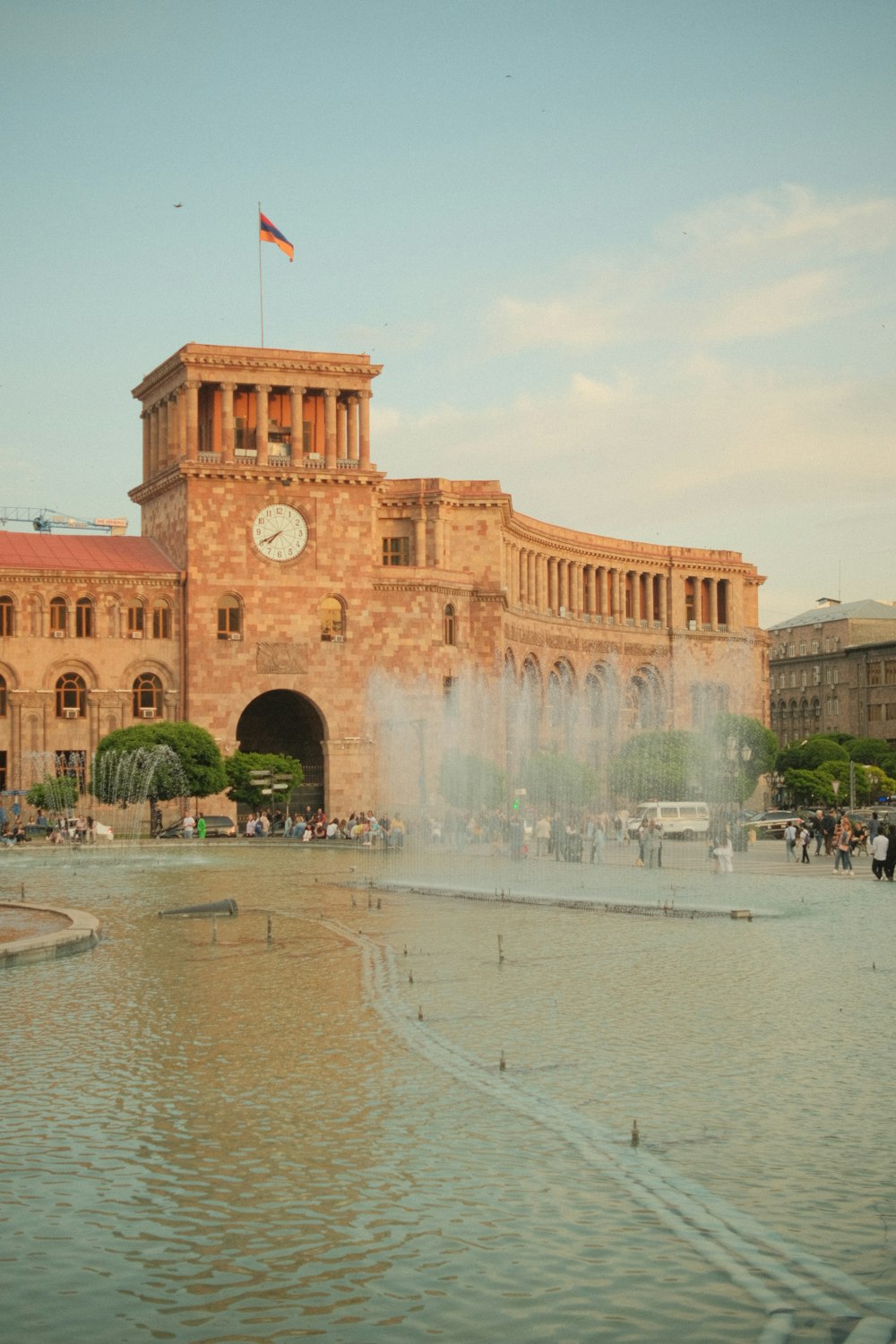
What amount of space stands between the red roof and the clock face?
3.67 metres

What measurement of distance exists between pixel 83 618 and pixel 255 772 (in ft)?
33.4

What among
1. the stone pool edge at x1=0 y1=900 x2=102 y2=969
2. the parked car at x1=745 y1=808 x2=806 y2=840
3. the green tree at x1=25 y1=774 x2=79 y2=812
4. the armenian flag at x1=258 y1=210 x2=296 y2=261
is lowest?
the parked car at x1=745 y1=808 x2=806 y2=840

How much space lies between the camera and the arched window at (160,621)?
206ft

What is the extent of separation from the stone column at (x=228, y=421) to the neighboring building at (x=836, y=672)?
6865cm

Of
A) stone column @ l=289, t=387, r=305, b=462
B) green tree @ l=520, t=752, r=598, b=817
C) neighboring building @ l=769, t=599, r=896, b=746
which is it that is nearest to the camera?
stone column @ l=289, t=387, r=305, b=462

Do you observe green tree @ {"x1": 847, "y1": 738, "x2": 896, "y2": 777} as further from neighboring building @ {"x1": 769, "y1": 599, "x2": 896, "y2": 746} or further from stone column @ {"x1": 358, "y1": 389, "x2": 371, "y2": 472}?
stone column @ {"x1": 358, "y1": 389, "x2": 371, "y2": 472}

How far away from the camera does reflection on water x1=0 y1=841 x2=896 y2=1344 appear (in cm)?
668

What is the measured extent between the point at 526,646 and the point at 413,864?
131ft

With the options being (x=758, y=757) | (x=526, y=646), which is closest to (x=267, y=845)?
(x=526, y=646)

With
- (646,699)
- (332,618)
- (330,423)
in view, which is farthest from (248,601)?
(646,699)

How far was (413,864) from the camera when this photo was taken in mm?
41688

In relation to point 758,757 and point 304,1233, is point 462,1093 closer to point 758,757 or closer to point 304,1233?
point 304,1233

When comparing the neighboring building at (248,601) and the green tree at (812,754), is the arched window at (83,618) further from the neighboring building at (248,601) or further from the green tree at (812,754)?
the green tree at (812,754)

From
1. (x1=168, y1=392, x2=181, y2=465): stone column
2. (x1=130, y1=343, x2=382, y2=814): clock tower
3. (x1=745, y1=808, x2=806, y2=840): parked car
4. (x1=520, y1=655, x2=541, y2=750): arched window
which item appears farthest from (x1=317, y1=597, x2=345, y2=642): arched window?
(x1=745, y1=808, x2=806, y2=840): parked car
